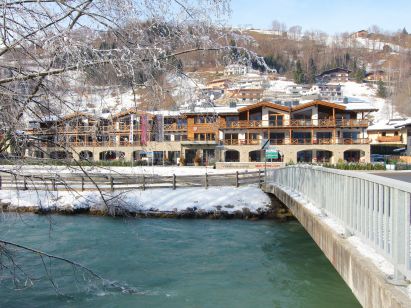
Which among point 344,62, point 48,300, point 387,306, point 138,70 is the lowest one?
point 48,300

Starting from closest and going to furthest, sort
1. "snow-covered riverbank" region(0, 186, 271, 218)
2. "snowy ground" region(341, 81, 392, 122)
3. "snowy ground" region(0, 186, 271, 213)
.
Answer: "snow-covered riverbank" region(0, 186, 271, 218), "snowy ground" region(0, 186, 271, 213), "snowy ground" region(341, 81, 392, 122)

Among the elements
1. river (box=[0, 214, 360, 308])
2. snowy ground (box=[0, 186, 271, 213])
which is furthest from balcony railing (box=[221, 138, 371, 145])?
river (box=[0, 214, 360, 308])

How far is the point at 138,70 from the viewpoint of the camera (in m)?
3.41

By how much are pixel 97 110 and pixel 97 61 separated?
47 cm

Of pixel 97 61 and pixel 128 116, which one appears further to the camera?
pixel 128 116

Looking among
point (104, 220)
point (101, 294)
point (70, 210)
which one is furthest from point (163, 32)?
point (70, 210)

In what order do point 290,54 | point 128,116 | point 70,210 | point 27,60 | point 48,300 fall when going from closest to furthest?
point 27,60
point 128,116
point 48,300
point 70,210
point 290,54

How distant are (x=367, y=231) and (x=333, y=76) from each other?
152311 mm

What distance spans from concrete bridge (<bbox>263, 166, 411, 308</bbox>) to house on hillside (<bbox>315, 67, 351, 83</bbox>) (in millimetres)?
147034

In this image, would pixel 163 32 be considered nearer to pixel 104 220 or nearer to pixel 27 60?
pixel 27 60

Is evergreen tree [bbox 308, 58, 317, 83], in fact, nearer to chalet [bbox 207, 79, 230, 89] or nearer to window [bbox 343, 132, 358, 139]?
window [bbox 343, 132, 358, 139]

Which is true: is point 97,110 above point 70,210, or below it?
above

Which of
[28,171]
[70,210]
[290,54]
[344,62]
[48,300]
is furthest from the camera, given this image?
[290,54]

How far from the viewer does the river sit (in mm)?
8312
